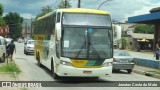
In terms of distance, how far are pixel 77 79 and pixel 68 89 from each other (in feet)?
13.0

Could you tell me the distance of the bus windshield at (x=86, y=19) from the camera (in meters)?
17.6

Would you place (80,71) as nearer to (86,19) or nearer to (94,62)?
(94,62)

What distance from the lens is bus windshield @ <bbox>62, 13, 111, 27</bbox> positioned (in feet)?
57.8

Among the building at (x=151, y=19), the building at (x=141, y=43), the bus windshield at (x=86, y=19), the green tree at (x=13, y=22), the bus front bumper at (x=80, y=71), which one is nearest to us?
the bus front bumper at (x=80, y=71)

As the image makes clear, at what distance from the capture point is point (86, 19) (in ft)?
58.5

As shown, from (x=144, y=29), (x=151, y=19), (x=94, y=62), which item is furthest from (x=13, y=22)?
(x=94, y=62)

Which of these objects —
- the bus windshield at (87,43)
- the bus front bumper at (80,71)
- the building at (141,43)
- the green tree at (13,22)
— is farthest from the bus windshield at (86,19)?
the green tree at (13,22)

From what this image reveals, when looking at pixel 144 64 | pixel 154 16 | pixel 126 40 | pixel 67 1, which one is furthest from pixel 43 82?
pixel 126 40

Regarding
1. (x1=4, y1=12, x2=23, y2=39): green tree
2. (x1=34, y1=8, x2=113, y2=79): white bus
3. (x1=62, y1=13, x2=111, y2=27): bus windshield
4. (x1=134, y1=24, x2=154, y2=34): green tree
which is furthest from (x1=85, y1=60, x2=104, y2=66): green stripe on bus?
(x1=4, y1=12, x2=23, y2=39): green tree

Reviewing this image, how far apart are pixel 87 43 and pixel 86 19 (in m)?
1.29

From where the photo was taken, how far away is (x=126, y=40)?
93.8 m

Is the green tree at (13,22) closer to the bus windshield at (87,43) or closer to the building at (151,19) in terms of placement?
the building at (151,19)

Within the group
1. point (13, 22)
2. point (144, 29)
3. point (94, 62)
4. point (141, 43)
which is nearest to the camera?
Answer: point (94, 62)

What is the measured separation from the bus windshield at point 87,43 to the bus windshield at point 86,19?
0.92 ft
